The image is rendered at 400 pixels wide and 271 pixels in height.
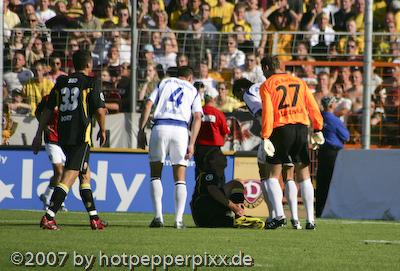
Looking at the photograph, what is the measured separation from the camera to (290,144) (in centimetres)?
641

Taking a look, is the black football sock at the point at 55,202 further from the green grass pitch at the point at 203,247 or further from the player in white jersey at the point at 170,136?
the player in white jersey at the point at 170,136

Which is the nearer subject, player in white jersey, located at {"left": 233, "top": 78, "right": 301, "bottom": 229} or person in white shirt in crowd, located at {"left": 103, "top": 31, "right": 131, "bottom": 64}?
player in white jersey, located at {"left": 233, "top": 78, "right": 301, "bottom": 229}

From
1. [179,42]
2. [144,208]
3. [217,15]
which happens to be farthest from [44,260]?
[217,15]

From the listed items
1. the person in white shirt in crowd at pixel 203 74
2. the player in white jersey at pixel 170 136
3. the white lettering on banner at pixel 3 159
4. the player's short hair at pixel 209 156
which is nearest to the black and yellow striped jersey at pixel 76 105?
the player in white jersey at pixel 170 136

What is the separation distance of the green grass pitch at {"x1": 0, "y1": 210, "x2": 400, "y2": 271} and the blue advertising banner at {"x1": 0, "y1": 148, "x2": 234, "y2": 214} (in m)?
3.43

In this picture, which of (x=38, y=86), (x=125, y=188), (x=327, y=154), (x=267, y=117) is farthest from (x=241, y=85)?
(x=38, y=86)

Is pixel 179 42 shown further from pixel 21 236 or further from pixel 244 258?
pixel 244 258

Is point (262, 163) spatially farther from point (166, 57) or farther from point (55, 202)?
point (166, 57)

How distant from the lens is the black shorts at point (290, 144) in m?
6.40

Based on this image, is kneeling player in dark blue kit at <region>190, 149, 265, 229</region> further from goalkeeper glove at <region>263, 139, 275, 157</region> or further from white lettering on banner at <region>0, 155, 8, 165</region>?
white lettering on banner at <region>0, 155, 8, 165</region>

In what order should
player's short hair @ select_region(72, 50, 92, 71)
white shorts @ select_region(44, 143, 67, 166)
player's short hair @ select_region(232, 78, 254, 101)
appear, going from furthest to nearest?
white shorts @ select_region(44, 143, 67, 166) → player's short hair @ select_region(232, 78, 254, 101) → player's short hair @ select_region(72, 50, 92, 71)

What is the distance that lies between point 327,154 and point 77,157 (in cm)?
482

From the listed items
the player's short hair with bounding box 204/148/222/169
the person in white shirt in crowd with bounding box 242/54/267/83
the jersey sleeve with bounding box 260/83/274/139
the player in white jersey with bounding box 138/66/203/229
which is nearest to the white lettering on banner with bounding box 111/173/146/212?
the player's short hair with bounding box 204/148/222/169

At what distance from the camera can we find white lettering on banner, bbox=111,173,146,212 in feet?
32.2
